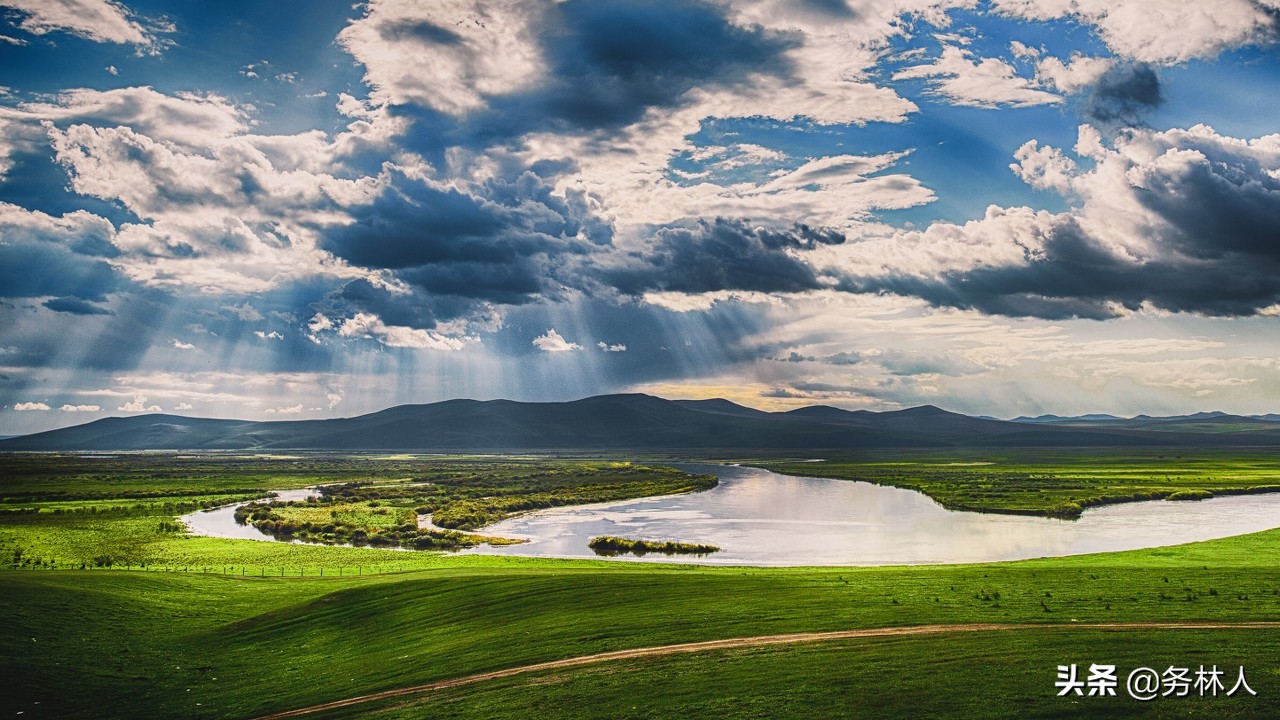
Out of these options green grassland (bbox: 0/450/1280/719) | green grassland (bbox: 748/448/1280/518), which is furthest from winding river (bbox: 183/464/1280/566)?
green grassland (bbox: 0/450/1280/719)

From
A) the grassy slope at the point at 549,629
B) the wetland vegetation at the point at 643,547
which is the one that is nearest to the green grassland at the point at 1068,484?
the wetland vegetation at the point at 643,547

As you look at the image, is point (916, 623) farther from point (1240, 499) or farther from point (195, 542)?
point (1240, 499)

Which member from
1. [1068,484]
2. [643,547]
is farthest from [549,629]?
[1068,484]

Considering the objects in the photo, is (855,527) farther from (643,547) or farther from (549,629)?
(549,629)

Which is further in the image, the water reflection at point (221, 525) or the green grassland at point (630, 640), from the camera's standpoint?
the water reflection at point (221, 525)

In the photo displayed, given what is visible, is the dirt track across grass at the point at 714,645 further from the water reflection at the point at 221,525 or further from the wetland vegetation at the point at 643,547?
the water reflection at the point at 221,525

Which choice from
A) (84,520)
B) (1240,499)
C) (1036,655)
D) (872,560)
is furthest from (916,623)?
(1240,499)
